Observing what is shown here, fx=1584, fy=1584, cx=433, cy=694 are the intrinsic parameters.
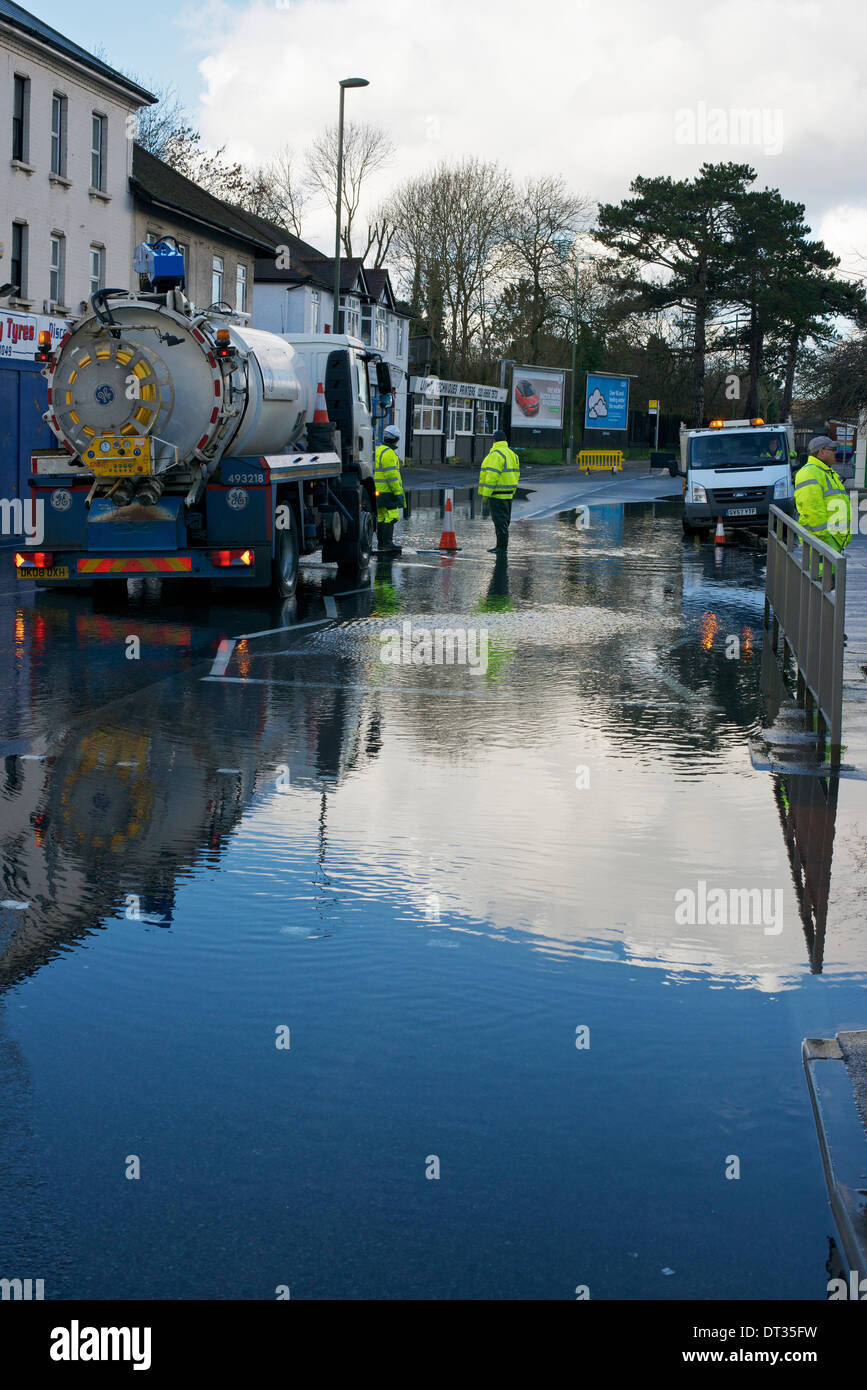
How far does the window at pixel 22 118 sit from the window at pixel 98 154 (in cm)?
346

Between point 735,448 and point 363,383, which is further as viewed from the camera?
point 735,448

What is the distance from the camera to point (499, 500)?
85.0 feet

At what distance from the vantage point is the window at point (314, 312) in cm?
6197

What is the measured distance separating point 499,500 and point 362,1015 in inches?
838

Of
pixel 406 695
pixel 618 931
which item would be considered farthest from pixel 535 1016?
pixel 406 695

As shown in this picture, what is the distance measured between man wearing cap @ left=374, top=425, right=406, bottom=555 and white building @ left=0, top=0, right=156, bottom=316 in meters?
10.1

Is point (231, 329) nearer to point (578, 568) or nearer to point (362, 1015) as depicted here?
point (578, 568)

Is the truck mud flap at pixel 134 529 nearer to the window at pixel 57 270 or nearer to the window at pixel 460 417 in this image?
the window at pixel 57 270

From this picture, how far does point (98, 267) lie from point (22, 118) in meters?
4.73

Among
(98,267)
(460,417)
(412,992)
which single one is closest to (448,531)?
(98,267)

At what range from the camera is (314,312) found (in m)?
62.7

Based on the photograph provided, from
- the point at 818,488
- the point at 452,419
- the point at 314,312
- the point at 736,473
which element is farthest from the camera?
the point at 452,419

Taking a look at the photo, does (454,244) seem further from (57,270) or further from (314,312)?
(57,270)

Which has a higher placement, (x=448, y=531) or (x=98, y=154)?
(x=98, y=154)
